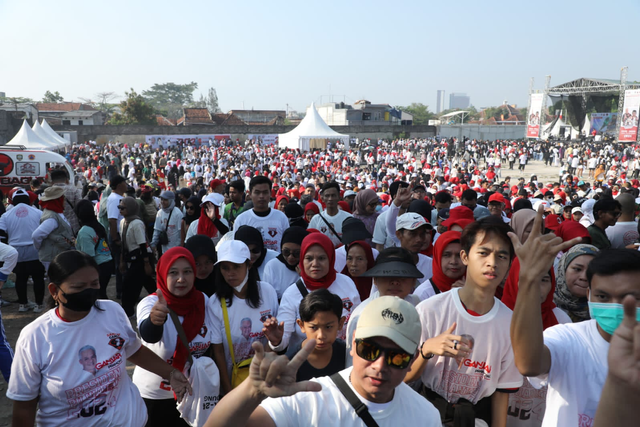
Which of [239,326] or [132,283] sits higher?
[239,326]

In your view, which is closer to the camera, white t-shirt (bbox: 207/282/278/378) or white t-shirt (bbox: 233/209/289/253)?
white t-shirt (bbox: 207/282/278/378)

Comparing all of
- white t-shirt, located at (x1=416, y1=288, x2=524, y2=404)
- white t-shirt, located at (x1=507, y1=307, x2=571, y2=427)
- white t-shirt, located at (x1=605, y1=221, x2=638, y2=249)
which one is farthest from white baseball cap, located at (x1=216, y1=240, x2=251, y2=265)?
white t-shirt, located at (x1=605, y1=221, x2=638, y2=249)

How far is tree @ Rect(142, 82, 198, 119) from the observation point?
108m

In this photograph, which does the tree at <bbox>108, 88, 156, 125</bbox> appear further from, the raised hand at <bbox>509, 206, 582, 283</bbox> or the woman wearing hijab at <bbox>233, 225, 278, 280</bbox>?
the raised hand at <bbox>509, 206, 582, 283</bbox>

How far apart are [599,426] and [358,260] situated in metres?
2.38

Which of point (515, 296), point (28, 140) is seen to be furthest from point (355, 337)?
point (28, 140)

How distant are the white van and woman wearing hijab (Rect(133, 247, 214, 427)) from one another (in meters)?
13.5

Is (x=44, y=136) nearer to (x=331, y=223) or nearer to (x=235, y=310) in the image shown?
(x=331, y=223)

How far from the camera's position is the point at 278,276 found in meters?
3.81

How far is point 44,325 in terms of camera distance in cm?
220

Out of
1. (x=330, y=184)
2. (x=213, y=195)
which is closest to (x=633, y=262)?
(x=330, y=184)

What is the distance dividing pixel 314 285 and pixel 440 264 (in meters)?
0.87

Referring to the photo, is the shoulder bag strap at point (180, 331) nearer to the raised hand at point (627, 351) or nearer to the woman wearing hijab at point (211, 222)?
the raised hand at point (627, 351)

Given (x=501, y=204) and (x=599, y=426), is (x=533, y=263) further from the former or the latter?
(x=501, y=204)
